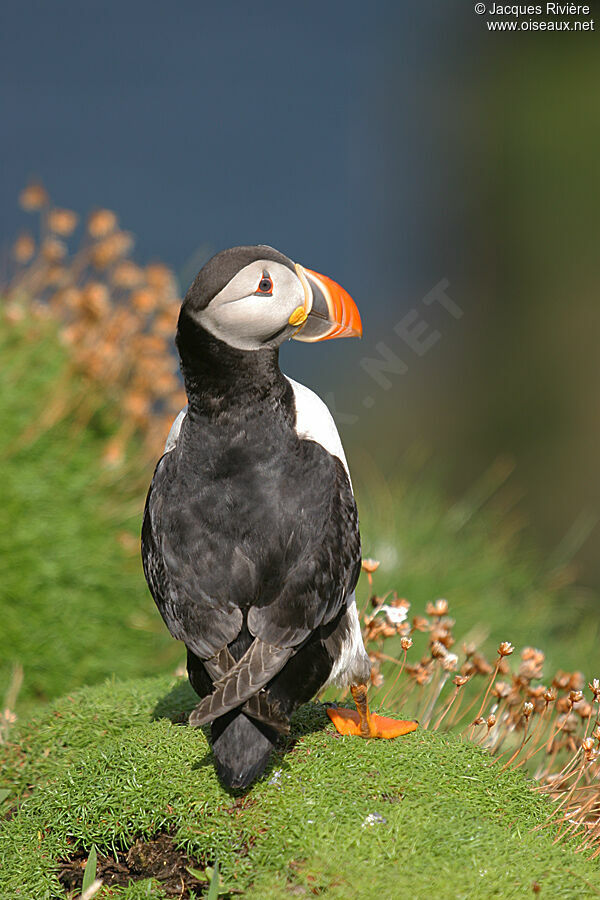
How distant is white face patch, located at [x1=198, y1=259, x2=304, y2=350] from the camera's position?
3.05 meters

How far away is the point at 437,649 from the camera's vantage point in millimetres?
3711

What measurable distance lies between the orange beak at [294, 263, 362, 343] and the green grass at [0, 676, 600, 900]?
1559 mm

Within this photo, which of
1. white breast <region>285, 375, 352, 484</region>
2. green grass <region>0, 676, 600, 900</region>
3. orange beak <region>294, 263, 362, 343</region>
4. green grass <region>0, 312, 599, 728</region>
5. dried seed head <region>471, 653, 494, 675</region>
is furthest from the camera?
green grass <region>0, 312, 599, 728</region>

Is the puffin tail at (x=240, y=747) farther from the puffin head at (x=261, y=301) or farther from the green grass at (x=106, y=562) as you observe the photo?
the green grass at (x=106, y=562)

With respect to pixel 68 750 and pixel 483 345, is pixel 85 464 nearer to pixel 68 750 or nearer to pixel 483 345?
pixel 68 750

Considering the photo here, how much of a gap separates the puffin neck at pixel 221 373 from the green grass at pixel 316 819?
1.32 metres

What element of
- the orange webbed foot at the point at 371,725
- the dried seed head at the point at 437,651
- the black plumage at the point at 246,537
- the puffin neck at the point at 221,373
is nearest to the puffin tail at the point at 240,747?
the black plumage at the point at 246,537

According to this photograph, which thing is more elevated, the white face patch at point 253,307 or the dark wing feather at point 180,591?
the white face patch at point 253,307

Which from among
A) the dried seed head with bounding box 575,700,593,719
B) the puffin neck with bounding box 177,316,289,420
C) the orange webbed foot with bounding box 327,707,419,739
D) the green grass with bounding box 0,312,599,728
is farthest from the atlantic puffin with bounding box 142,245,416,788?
the green grass with bounding box 0,312,599,728

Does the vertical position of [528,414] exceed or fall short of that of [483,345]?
it falls short

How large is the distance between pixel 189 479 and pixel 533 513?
1075cm

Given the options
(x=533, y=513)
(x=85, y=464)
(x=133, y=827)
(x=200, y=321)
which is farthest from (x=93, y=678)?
(x=533, y=513)

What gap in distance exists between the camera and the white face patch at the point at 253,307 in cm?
305

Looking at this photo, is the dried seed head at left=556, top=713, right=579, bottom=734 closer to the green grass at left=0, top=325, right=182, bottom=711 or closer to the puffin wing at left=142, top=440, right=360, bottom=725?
the puffin wing at left=142, top=440, right=360, bottom=725
